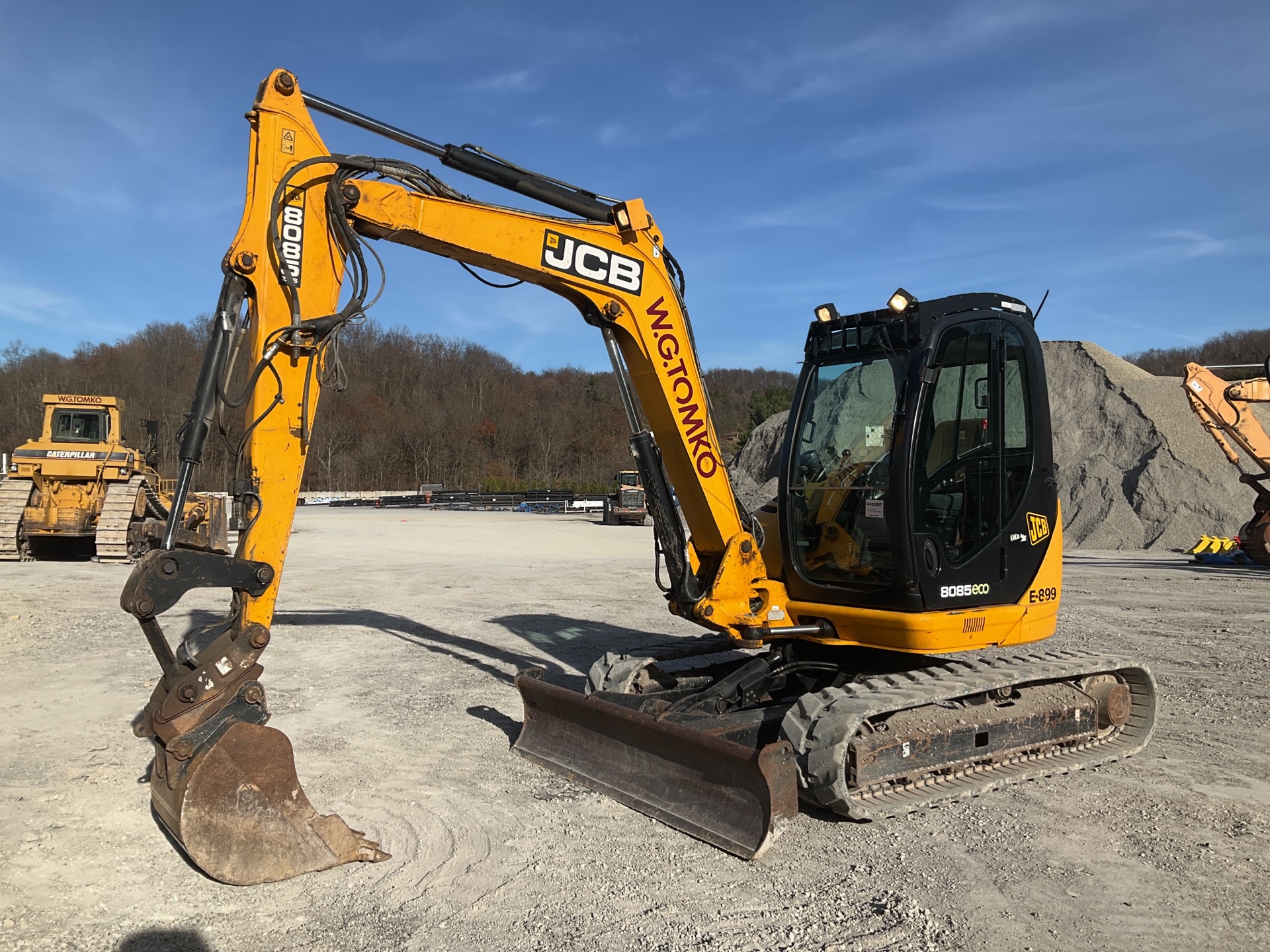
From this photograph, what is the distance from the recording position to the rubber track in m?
4.96

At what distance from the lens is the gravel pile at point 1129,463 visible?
25.5 m

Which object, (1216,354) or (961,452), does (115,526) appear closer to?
(961,452)

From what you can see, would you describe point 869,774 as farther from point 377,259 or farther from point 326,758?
point 377,259

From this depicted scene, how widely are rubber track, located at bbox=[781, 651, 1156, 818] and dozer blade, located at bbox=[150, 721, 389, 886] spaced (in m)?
2.33

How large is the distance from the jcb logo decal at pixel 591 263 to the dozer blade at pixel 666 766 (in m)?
2.49

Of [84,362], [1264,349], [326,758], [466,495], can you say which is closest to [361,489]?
[466,495]

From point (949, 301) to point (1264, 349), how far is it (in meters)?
62.0

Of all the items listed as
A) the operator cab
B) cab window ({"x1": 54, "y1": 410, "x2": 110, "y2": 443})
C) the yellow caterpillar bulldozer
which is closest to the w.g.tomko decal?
the operator cab

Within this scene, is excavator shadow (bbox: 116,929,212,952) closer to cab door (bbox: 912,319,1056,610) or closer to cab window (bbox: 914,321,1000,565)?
cab door (bbox: 912,319,1056,610)

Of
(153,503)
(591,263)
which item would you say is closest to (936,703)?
(591,263)

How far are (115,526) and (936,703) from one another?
16304 millimetres

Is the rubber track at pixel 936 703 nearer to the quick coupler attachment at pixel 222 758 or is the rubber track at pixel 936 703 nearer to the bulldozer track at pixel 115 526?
the quick coupler attachment at pixel 222 758

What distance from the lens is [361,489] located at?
69438 millimetres

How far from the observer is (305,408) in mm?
4875
